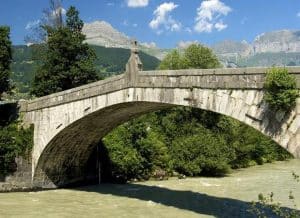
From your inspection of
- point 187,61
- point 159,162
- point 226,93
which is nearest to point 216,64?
point 187,61

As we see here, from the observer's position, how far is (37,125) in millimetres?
→ 24734

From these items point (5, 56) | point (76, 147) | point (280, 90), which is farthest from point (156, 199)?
point (5, 56)

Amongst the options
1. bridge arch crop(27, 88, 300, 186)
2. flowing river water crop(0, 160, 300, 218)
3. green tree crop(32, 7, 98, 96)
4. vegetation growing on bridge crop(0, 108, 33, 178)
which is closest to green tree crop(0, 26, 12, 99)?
→ green tree crop(32, 7, 98, 96)

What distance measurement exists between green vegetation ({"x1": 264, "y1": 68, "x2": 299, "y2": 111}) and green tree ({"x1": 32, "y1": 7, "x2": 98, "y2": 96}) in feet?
67.7

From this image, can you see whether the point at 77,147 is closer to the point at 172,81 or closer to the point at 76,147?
the point at 76,147

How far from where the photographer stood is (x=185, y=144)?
3262cm

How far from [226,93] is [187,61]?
2488 cm

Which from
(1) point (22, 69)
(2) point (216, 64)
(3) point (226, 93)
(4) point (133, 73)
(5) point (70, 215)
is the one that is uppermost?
(1) point (22, 69)

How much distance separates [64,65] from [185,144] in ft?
30.3

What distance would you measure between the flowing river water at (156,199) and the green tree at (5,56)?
26.2 feet

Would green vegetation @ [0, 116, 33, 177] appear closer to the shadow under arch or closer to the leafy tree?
the shadow under arch

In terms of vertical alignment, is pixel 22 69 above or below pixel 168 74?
above

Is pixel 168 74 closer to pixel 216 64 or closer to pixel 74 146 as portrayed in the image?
pixel 74 146

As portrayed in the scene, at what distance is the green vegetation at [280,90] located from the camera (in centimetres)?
1270
